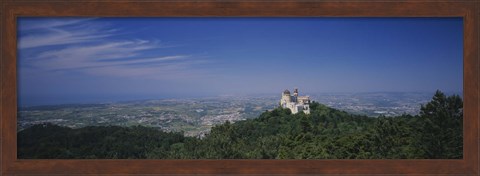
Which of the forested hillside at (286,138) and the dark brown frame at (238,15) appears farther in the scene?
the forested hillside at (286,138)

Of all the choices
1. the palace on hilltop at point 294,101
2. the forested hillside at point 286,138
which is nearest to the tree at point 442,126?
the forested hillside at point 286,138

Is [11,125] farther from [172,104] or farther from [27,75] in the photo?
[172,104]

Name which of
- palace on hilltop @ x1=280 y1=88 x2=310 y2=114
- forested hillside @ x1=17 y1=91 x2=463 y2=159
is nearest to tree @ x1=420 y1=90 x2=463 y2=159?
forested hillside @ x1=17 y1=91 x2=463 y2=159

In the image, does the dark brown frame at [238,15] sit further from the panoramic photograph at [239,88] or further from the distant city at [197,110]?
the distant city at [197,110]

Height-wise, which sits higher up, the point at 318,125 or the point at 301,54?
the point at 301,54

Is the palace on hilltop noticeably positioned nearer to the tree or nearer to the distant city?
the distant city

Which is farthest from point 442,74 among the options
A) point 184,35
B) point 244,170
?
point 184,35

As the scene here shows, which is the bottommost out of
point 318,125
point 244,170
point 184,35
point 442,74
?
Result: point 244,170
